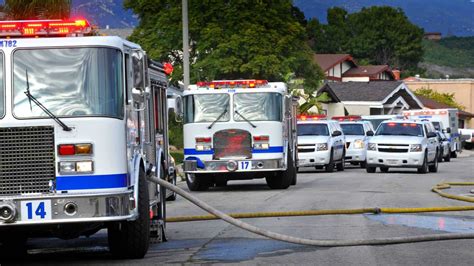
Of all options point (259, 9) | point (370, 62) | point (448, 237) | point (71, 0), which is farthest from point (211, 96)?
point (370, 62)

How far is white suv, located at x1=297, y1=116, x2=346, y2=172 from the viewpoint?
38.2m

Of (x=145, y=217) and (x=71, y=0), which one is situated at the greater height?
(x=71, y=0)

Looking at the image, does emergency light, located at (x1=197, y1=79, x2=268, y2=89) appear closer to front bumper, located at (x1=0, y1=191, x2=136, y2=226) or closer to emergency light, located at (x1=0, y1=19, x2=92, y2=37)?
emergency light, located at (x1=0, y1=19, x2=92, y2=37)

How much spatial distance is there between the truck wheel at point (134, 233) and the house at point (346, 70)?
327 ft

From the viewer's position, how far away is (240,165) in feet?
85.6

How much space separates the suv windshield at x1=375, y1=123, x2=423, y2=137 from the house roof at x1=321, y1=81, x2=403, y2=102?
47.2m

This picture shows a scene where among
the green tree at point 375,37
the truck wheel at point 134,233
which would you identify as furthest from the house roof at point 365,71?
the truck wheel at point 134,233

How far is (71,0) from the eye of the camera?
29.2 meters

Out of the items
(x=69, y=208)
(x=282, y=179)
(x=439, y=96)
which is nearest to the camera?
(x=69, y=208)

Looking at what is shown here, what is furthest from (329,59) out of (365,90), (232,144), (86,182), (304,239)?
(86,182)

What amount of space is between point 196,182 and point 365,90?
62665 mm

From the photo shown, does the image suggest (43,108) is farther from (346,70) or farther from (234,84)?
(346,70)

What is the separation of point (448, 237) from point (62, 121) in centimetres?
524

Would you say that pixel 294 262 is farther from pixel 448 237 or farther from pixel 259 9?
pixel 259 9
